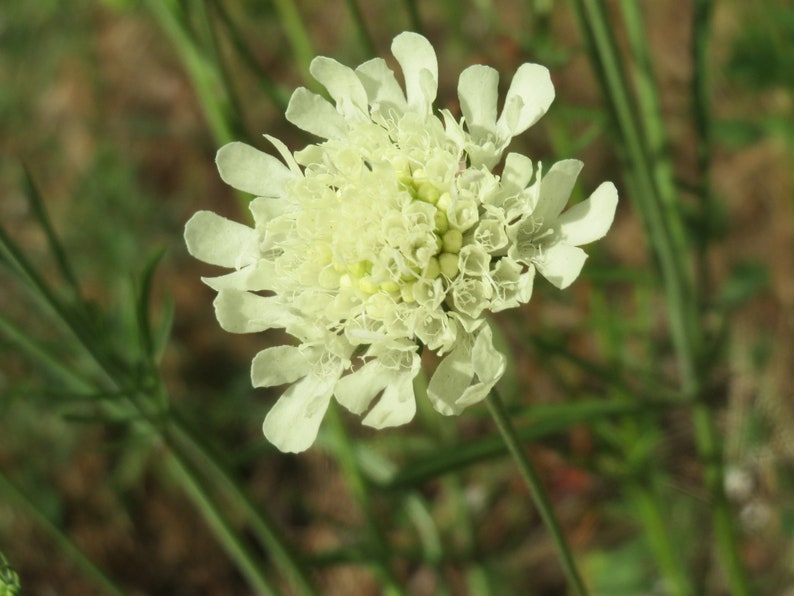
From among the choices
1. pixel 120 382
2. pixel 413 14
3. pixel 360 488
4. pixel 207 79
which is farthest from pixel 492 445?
pixel 207 79

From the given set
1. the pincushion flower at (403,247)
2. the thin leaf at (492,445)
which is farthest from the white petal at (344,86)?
the thin leaf at (492,445)

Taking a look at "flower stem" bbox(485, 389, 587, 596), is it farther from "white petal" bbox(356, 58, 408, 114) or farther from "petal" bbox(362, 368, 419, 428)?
"white petal" bbox(356, 58, 408, 114)

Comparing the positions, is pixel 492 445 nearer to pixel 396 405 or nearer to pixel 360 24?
pixel 396 405

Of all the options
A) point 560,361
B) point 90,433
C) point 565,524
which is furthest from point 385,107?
point 90,433

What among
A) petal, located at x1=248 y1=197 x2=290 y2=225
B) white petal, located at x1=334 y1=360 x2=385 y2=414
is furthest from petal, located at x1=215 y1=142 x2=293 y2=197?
white petal, located at x1=334 y1=360 x2=385 y2=414

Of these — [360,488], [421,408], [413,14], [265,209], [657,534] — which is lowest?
[657,534]

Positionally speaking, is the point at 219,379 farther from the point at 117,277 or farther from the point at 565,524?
the point at 565,524
